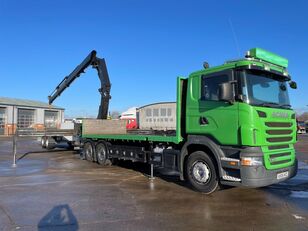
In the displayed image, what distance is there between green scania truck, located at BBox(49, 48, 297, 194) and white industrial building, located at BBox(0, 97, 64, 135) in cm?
4327

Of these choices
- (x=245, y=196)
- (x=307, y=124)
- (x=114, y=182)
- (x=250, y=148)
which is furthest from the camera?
(x=307, y=124)

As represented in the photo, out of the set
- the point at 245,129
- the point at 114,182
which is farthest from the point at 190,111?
the point at 114,182

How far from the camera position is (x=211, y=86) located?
27.1 feet

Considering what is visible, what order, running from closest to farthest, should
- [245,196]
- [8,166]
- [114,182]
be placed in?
[245,196] → [114,182] → [8,166]

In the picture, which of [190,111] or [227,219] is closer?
[227,219]

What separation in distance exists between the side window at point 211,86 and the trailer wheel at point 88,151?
744 centimetres

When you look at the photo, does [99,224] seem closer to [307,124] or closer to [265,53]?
[265,53]

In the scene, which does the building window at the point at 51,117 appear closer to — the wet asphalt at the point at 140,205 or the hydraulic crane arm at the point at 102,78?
the hydraulic crane arm at the point at 102,78

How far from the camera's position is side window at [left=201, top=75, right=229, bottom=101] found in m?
7.99

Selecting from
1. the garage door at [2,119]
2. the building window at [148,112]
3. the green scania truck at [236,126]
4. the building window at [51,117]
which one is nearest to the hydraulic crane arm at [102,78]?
the building window at [148,112]

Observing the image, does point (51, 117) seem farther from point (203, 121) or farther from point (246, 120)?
point (246, 120)

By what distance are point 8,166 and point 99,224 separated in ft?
30.0

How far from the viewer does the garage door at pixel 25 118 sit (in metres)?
56.5

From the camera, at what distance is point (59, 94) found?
68.7 ft
